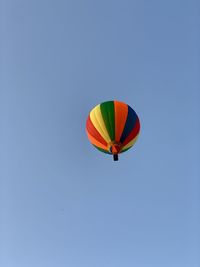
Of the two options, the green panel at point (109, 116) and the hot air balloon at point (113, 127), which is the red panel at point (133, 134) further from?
the green panel at point (109, 116)

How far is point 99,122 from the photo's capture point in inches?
1175

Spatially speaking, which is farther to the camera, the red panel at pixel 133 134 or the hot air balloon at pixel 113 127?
the red panel at pixel 133 134

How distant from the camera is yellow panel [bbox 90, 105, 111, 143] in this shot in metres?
29.5

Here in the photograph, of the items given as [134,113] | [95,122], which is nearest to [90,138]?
[95,122]

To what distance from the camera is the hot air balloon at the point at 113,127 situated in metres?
29.3

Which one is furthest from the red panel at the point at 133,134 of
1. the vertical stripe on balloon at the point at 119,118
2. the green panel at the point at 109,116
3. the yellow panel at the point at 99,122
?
the yellow panel at the point at 99,122

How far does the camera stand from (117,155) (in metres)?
29.4

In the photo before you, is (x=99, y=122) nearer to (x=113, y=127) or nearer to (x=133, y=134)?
(x=113, y=127)

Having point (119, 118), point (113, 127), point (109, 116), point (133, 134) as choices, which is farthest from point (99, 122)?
point (133, 134)

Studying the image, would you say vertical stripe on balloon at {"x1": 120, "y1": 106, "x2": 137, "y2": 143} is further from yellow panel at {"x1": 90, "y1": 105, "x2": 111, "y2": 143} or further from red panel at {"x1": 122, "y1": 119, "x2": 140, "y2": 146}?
yellow panel at {"x1": 90, "y1": 105, "x2": 111, "y2": 143}

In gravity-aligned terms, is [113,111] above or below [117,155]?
above

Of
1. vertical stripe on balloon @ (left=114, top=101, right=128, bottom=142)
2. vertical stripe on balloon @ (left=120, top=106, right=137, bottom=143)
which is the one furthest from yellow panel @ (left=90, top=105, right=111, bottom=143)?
vertical stripe on balloon @ (left=120, top=106, right=137, bottom=143)

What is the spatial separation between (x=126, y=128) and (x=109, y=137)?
108 cm

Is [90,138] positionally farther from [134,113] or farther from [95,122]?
[134,113]
